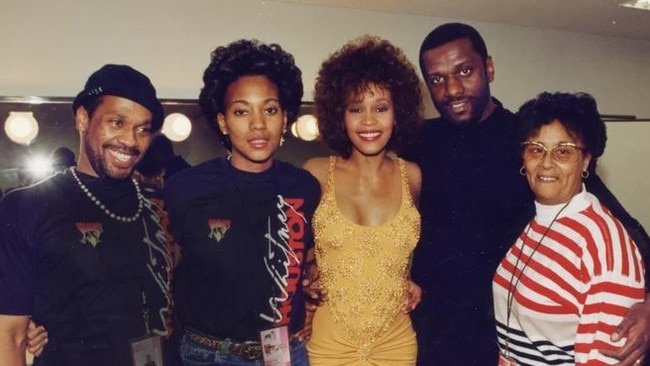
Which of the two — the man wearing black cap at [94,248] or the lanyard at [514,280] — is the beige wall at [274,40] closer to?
the man wearing black cap at [94,248]

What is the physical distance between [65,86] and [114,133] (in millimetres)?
2076

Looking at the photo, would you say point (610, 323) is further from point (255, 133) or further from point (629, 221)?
point (255, 133)

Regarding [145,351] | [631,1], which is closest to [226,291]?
[145,351]

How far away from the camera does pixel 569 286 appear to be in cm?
164

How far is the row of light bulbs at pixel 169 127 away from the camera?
126 inches

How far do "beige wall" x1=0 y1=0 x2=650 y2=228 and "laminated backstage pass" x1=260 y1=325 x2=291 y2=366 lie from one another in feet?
7.96

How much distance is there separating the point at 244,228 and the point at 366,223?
1.76 ft

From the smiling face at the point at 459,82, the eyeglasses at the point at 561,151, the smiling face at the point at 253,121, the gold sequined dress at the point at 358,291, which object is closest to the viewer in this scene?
the eyeglasses at the point at 561,151

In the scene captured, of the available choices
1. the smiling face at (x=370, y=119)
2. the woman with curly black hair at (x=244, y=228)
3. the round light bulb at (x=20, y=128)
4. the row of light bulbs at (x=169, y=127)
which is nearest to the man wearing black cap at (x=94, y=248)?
the woman with curly black hair at (x=244, y=228)

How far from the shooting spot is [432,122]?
2629 mm

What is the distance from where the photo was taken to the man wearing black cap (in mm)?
1561

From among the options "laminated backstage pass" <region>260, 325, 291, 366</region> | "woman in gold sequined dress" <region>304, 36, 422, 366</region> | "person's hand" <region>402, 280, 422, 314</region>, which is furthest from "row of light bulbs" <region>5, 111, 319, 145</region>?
"laminated backstage pass" <region>260, 325, 291, 366</region>

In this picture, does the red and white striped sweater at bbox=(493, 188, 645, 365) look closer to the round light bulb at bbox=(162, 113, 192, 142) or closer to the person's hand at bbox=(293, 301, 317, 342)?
the person's hand at bbox=(293, 301, 317, 342)

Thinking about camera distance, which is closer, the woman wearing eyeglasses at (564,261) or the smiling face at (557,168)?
the woman wearing eyeglasses at (564,261)
